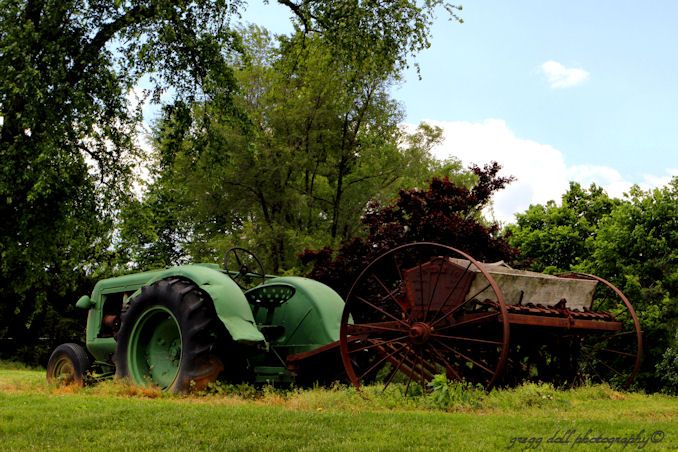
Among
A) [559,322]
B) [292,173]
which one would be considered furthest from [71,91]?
[292,173]

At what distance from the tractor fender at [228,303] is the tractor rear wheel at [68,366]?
263 centimetres

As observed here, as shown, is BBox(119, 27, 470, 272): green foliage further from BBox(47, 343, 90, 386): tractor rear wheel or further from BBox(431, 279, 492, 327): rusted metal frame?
BBox(431, 279, 492, 327): rusted metal frame

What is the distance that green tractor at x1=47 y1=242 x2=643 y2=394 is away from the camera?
28.3 feet

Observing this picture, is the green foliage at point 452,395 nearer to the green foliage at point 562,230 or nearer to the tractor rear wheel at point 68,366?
the tractor rear wheel at point 68,366

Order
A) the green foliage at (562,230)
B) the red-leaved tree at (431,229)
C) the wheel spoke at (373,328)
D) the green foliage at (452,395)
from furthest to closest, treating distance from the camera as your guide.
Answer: the green foliage at (562,230) → the red-leaved tree at (431,229) → the wheel spoke at (373,328) → the green foliage at (452,395)

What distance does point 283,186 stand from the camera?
1038 inches

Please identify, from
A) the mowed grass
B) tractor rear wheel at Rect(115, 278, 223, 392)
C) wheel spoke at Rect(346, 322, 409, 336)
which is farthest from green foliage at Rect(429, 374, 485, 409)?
tractor rear wheel at Rect(115, 278, 223, 392)

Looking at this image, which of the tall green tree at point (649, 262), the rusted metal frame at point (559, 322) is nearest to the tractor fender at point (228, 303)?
the rusted metal frame at point (559, 322)

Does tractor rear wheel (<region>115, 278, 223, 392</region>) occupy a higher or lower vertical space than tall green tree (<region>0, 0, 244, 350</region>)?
lower

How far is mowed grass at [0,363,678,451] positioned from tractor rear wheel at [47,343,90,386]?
1981 mm

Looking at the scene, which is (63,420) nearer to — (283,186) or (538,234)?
(538,234)

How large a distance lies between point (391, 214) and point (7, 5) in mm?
8661

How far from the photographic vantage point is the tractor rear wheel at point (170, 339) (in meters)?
8.90

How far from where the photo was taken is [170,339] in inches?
387
